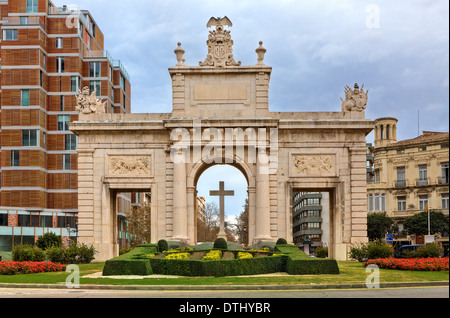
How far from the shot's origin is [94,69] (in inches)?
3278

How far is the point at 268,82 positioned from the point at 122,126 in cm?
1063

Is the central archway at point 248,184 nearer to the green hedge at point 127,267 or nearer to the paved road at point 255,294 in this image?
the green hedge at point 127,267

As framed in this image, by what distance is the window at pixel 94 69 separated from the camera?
83250 mm

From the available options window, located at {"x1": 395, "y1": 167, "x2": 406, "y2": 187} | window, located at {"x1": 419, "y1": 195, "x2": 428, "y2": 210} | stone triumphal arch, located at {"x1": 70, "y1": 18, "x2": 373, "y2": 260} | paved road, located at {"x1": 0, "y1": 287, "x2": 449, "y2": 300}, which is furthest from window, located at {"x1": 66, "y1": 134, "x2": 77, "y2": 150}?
paved road, located at {"x1": 0, "y1": 287, "x2": 449, "y2": 300}

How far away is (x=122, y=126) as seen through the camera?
41.8m

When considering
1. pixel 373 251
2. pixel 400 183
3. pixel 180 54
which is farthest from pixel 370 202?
pixel 180 54

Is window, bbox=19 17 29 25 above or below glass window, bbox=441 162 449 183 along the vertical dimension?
above

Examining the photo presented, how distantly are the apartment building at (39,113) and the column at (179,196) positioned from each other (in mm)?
36433

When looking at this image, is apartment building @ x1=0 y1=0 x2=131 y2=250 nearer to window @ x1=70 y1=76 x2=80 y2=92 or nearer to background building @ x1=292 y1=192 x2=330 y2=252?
window @ x1=70 y1=76 x2=80 y2=92

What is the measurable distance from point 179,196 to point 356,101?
14019mm

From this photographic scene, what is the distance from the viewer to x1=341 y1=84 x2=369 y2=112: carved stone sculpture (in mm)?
42094

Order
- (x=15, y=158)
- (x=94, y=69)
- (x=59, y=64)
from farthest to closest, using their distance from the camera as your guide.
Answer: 1. (x=94, y=69)
2. (x=59, y=64)
3. (x=15, y=158)

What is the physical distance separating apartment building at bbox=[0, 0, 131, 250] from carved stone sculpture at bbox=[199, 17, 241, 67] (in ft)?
125

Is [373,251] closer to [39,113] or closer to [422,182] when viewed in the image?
[422,182]
